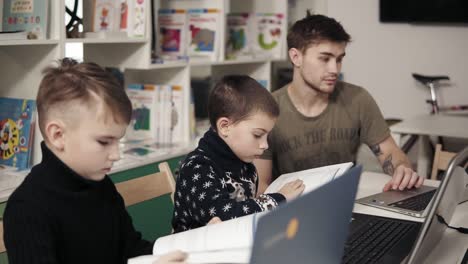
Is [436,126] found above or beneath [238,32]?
beneath

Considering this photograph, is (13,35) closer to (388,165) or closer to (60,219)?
(60,219)

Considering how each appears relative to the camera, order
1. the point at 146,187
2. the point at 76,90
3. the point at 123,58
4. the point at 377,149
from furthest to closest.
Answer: the point at 123,58, the point at 377,149, the point at 146,187, the point at 76,90

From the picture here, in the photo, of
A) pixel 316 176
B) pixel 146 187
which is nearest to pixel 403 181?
pixel 316 176

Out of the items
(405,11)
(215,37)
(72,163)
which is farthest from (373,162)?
(72,163)

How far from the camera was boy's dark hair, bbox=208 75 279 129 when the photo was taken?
1.49 m

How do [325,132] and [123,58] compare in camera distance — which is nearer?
[325,132]

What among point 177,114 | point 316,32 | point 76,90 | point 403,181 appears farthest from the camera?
point 177,114

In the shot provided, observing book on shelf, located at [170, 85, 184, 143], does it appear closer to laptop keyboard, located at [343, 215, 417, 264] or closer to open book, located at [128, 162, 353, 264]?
laptop keyboard, located at [343, 215, 417, 264]

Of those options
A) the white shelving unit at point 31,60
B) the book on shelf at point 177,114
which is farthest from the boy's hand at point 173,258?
the book on shelf at point 177,114

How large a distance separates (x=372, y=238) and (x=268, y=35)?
221 cm

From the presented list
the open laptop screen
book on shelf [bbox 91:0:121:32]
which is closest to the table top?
book on shelf [bbox 91:0:121:32]

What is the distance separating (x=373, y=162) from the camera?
399 cm

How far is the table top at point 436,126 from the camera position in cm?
312

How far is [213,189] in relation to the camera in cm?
139
